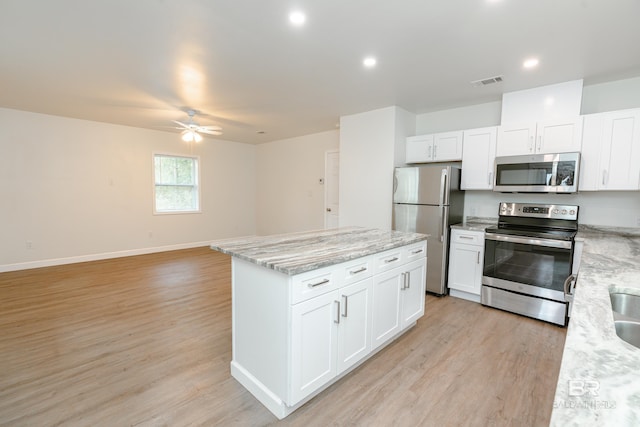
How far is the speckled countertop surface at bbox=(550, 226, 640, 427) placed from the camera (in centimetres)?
58

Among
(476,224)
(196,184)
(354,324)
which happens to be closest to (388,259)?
(354,324)

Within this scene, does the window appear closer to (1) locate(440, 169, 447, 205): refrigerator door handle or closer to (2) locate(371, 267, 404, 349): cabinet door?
(1) locate(440, 169, 447, 205): refrigerator door handle

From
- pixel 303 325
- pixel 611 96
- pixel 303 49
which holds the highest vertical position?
pixel 303 49

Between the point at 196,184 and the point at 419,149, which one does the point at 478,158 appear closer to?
the point at 419,149

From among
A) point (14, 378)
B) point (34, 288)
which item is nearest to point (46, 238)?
point (34, 288)

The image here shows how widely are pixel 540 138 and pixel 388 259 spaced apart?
8.08 feet

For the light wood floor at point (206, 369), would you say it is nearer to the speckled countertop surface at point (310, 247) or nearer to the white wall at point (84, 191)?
the speckled countertop surface at point (310, 247)

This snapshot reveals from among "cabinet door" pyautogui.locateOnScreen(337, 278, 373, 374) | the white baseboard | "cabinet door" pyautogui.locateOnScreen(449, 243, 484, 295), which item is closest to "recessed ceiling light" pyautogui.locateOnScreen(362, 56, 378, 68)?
"cabinet door" pyautogui.locateOnScreen(337, 278, 373, 374)

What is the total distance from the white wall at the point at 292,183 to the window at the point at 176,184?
1.61m

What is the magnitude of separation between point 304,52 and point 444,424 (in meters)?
2.96

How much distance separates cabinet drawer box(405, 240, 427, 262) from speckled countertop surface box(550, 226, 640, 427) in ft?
4.31

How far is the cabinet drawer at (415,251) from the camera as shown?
266cm

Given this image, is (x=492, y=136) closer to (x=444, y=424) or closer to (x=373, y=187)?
(x=373, y=187)

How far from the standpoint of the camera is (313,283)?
179 centimetres
